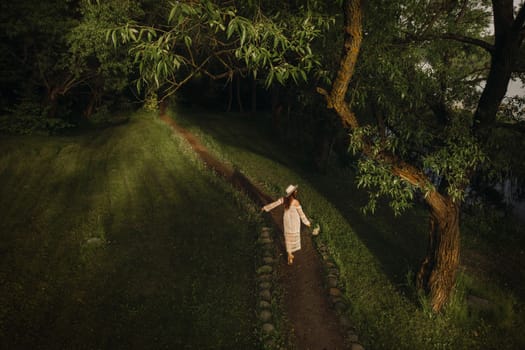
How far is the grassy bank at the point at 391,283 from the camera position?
8.41m

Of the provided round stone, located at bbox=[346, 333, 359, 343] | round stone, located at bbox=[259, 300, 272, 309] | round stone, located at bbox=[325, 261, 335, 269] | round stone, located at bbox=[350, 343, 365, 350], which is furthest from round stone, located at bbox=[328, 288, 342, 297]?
round stone, located at bbox=[259, 300, 272, 309]

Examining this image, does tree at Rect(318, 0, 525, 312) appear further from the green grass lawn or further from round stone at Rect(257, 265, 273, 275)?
the green grass lawn

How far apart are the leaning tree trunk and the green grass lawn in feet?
18.0

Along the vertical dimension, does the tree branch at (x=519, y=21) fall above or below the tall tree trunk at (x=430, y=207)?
above

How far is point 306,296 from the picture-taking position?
31.5 ft

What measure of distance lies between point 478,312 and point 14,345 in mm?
12521

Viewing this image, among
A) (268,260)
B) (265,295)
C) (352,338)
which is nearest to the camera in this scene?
(352,338)

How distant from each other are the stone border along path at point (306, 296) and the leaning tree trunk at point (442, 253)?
2749 millimetres

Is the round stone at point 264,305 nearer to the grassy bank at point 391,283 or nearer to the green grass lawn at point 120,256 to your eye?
the green grass lawn at point 120,256

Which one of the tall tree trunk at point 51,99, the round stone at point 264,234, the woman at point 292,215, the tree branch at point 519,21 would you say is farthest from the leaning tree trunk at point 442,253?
the tall tree trunk at point 51,99

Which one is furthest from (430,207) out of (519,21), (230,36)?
(230,36)

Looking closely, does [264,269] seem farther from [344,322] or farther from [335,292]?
Result: [344,322]

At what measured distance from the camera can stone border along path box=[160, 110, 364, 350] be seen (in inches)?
318

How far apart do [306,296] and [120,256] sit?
6482 mm
